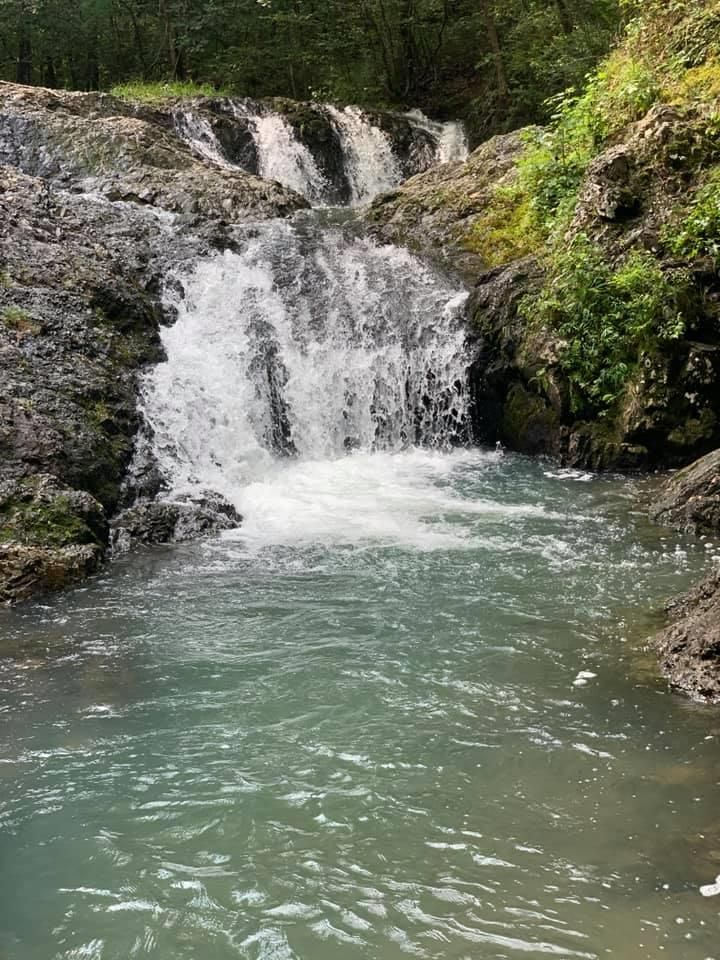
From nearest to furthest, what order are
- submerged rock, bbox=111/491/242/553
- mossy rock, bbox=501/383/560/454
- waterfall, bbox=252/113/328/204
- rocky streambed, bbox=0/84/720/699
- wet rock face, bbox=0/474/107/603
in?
1. wet rock face, bbox=0/474/107/603
2. rocky streambed, bbox=0/84/720/699
3. submerged rock, bbox=111/491/242/553
4. mossy rock, bbox=501/383/560/454
5. waterfall, bbox=252/113/328/204

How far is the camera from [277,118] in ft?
67.9


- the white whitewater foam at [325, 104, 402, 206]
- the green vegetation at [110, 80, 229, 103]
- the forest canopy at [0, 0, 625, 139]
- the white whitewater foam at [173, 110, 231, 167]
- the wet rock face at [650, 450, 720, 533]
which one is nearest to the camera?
the wet rock face at [650, 450, 720, 533]

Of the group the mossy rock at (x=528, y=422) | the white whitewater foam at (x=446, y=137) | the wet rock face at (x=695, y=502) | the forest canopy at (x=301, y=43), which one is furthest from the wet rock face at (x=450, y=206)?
the forest canopy at (x=301, y=43)

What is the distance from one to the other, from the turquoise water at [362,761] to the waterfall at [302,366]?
3.57m

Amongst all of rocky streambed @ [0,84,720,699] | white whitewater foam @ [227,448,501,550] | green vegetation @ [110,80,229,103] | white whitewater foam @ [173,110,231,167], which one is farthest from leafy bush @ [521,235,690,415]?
green vegetation @ [110,80,229,103]

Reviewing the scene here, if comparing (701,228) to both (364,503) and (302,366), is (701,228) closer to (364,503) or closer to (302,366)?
(364,503)

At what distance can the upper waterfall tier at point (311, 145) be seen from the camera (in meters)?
20.0

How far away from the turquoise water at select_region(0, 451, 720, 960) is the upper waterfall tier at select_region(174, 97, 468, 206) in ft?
47.6

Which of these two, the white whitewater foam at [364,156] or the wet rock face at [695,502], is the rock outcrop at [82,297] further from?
the white whitewater foam at [364,156]

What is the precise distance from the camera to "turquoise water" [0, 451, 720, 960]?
3.35 m

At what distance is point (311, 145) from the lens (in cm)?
2052

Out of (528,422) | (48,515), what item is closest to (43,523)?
(48,515)

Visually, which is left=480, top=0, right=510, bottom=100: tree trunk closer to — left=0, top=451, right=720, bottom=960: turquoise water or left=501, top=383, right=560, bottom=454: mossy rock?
left=501, top=383, right=560, bottom=454: mossy rock

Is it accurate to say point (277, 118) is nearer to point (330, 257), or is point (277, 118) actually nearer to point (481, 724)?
point (330, 257)
